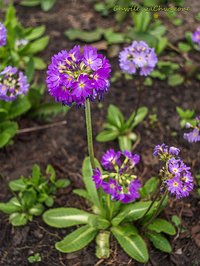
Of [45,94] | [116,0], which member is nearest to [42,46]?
[45,94]

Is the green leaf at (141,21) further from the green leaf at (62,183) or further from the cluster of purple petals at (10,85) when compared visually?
the green leaf at (62,183)

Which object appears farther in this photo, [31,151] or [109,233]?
[31,151]

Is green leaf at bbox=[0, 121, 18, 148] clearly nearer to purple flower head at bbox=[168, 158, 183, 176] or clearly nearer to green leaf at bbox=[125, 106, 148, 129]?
green leaf at bbox=[125, 106, 148, 129]

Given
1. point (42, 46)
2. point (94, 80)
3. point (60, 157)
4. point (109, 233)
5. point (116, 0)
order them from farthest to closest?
point (116, 0) → point (42, 46) → point (60, 157) → point (109, 233) → point (94, 80)

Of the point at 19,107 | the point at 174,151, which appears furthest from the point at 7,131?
the point at 174,151

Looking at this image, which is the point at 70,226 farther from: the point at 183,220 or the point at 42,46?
the point at 42,46

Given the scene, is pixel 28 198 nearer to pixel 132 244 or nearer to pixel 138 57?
pixel 132 244

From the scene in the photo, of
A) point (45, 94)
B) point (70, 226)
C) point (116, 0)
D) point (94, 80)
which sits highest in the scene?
point (94, 80)

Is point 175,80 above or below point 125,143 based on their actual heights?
above
